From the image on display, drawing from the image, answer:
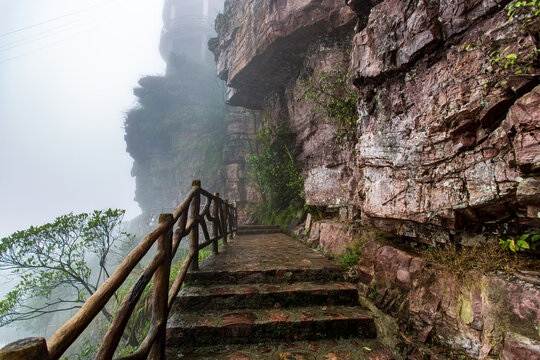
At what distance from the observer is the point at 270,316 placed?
238cm

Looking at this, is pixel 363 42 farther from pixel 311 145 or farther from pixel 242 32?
pixel 242 32

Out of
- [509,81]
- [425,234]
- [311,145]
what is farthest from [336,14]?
[425,234]

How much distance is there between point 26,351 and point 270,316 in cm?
202

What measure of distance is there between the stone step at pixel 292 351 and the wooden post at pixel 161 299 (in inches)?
7.6

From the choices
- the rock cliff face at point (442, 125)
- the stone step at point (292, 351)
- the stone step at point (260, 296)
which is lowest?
the stone step at point (292, 351)

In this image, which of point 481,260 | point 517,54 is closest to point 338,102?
point 517,54

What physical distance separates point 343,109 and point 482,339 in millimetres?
4182

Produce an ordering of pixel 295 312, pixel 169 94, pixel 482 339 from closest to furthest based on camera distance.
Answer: pixel 482 339, pixel 295 312, pixel 169 94

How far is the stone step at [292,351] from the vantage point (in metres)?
2.00

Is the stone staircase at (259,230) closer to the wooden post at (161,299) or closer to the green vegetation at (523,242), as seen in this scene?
the wooden post at (161,299)

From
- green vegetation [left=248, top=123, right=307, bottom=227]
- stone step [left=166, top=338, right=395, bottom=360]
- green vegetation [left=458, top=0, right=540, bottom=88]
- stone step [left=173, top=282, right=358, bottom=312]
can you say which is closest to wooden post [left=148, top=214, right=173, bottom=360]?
stone step [left=166, top=338, right=395, bottom=360]

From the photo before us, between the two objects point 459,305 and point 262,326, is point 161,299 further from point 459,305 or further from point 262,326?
point 459,305

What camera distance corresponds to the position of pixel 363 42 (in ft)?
11.2

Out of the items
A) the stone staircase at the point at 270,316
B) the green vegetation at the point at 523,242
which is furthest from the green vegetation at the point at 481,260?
the stone staircase at the point at 270,316
